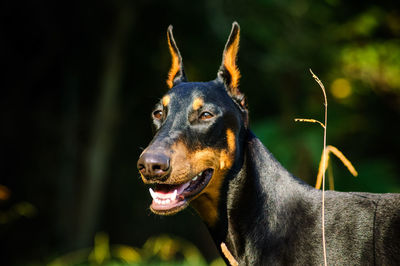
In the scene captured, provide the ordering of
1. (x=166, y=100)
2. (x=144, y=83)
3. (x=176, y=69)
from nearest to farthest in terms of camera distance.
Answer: (x=166, y=100), (x=176, y=69), (x=144, y=83)

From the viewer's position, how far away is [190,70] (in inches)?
454

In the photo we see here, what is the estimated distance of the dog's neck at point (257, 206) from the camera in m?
2.78

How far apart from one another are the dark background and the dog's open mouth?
604 centimetres

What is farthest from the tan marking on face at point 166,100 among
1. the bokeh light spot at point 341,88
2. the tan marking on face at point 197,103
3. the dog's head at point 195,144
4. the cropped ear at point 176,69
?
the bokeh light spot at point 341,88

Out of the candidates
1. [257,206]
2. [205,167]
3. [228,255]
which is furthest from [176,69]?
[228,255]

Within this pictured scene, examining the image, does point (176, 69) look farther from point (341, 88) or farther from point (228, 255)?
point (341, 88)

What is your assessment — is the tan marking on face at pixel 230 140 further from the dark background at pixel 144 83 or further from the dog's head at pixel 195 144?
the dark background at pixel 144 83

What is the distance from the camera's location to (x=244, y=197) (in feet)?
9.60

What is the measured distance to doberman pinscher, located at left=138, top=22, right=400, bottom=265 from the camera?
260 cm

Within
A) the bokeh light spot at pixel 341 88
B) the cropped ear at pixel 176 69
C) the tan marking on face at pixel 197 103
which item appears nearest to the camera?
the tan marking on face at pixel 197 103

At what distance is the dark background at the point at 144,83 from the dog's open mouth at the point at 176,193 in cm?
604

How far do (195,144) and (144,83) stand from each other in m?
9.32

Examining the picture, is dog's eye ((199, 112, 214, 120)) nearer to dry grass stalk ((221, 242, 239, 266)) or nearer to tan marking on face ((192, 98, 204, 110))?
tan marking on face ((192, 98, 204, 110))

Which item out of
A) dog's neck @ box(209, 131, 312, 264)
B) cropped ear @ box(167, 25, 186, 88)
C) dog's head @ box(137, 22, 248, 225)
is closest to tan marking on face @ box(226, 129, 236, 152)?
dog's head @ box(137, 22, 248, 225)
